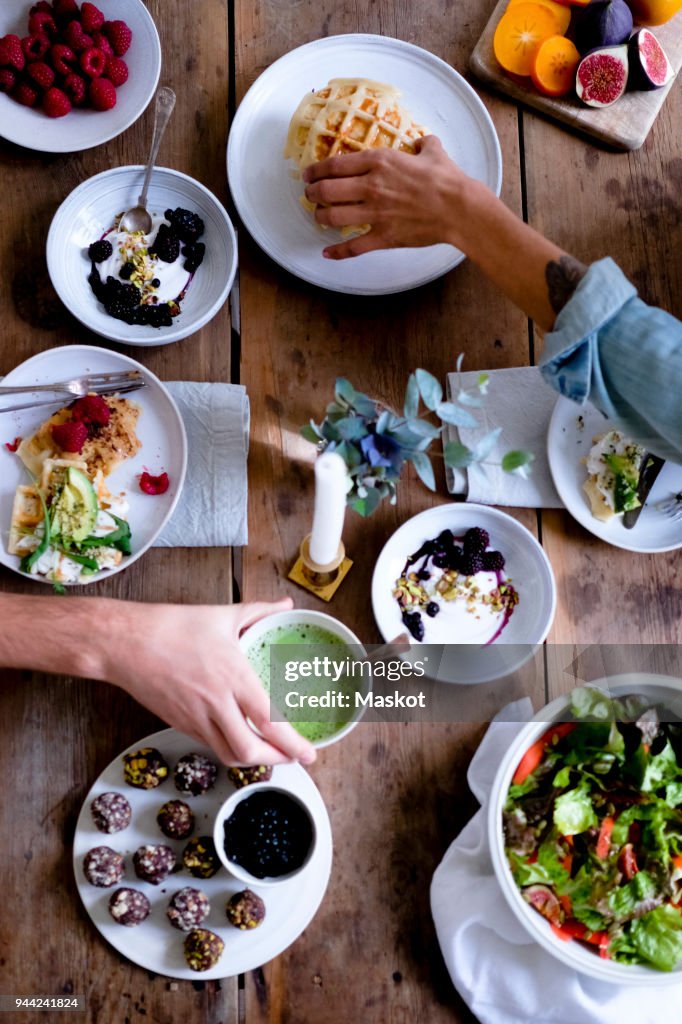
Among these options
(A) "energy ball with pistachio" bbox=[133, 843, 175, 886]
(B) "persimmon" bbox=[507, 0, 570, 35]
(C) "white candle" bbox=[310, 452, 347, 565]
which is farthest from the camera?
(B) "persimmon" bbox=[507, 0, 570, 35]

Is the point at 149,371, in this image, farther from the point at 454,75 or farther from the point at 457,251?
the point at 454,75

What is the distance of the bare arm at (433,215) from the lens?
1.39m

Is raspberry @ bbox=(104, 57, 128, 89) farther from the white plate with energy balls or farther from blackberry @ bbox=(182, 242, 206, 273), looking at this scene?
the white plate with energy balls

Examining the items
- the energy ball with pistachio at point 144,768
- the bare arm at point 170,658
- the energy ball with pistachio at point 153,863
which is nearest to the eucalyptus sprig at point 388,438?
the bare arm at point 170,658

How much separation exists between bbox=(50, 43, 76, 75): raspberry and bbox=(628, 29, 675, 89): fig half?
94cm

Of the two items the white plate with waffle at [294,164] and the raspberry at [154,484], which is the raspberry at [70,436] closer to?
the raspberry at [154,484]

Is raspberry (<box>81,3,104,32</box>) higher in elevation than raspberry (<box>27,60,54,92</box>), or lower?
higher

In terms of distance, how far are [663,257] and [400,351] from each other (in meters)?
0.50

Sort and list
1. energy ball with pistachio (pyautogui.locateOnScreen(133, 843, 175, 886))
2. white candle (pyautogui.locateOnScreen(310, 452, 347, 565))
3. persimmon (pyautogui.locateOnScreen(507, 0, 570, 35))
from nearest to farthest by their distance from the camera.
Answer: white candle (pyautogui.locateOnScreen(310, 452, 347, 565)) → energy ball with pistachio (pyautogui.locateOnScreen(133, 843, 175, 886)) → persimmon (pyautogui.locateOnScreen(507, 0, 570, 35))

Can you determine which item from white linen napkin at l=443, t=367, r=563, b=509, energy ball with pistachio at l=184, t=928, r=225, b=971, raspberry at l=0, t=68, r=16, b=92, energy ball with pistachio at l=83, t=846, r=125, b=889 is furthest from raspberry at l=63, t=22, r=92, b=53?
energy ball with pistachio at l=184, t=928, r=225, b=971

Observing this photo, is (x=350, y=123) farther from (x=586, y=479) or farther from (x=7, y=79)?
(x=586, y=479)

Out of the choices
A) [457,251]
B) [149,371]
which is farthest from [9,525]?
[457,251]

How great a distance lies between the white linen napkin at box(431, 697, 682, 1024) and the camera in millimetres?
1419

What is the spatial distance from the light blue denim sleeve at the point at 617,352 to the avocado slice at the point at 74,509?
710mm
